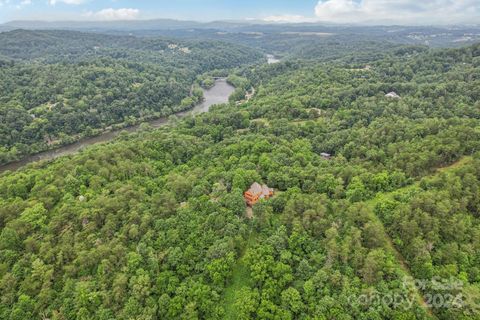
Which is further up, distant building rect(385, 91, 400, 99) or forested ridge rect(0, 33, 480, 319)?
distant building rect(385, 91, 400, 99)

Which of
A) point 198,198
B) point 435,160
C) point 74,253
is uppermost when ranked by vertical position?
point 435,160

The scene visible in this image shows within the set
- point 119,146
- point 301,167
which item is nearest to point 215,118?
point 119,146

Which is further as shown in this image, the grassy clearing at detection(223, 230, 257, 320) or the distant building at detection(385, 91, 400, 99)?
the distant building at detection(385, 91, 400, 99)

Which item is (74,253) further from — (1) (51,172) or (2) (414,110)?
(2) (414,110)

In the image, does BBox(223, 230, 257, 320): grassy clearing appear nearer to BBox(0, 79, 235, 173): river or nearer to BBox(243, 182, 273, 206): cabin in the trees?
BBox(243, 182, 273, 206): cabin in the trees

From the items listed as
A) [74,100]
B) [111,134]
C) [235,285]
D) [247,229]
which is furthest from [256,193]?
[74,100]

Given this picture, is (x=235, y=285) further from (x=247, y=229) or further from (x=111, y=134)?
(x=111, y=134)

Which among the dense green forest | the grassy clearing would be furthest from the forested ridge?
the dense green forest
